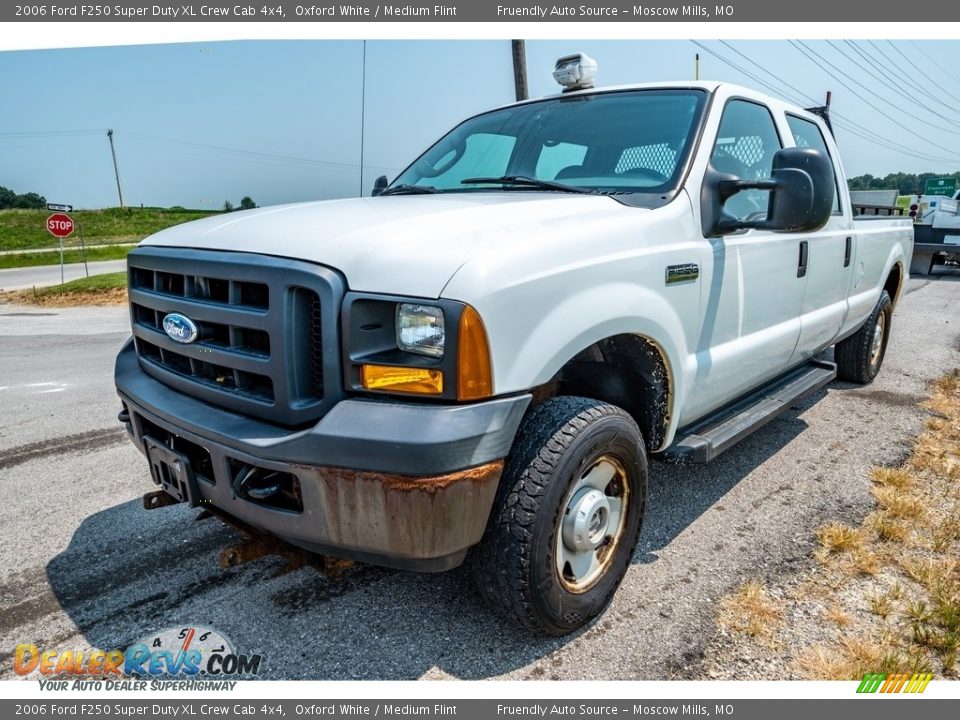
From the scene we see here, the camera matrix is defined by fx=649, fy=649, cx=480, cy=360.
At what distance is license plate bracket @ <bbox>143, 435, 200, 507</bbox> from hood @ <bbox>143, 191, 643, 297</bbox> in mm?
717

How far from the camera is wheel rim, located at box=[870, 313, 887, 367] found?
5.54 m

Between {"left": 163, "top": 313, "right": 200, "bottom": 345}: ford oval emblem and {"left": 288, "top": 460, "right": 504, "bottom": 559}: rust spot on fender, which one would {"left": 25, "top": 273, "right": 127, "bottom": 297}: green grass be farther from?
{"left": 288, "top": 460, "right": 504, "bottom": 559}: rust spot on fender

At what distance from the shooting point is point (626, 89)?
3295 millimetres

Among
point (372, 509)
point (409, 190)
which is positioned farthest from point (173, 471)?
point (409, 190)

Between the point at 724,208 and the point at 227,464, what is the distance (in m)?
2.39

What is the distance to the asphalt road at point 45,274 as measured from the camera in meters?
20.7

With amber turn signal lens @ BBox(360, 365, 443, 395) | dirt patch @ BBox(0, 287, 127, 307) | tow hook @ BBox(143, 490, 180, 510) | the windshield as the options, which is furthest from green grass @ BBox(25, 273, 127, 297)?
amber turn signal lens @ BBox(360, 365, 443, 395)

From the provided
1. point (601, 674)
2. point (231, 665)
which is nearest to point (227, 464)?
point (231, 665)

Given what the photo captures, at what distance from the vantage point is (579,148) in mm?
3141

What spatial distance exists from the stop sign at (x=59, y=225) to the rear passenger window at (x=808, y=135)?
19266mm

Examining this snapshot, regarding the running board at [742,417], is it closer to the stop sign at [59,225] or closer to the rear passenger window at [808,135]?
the rear passenger window at [808,135]

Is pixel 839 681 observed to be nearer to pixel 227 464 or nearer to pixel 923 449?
pixel 227 464

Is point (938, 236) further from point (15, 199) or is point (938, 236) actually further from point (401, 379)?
point (15, 199)

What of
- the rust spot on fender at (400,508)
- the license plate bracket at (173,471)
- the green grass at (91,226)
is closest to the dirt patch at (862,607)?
the rust spot on fender at (400,508)
